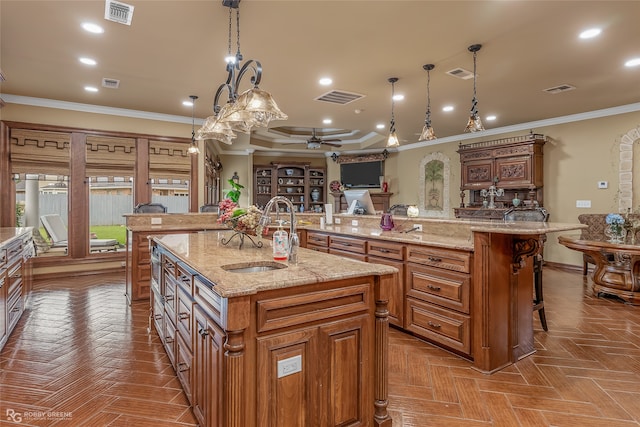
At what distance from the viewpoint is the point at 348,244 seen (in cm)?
366

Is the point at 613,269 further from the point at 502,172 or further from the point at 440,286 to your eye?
the point at 440,286

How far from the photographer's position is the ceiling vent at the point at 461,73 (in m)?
3.96

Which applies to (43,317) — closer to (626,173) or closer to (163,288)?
(163,288)

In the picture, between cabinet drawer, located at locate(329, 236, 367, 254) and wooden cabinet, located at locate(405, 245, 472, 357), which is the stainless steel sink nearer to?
wooden cabinet, located at locate(405, 245, 472, 357)

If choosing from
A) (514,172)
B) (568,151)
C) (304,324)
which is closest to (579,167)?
(568,151)

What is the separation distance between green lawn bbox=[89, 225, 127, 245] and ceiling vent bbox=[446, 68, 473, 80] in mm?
5489

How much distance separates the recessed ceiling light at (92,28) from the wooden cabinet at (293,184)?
6.77m

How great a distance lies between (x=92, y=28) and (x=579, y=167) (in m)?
7.32

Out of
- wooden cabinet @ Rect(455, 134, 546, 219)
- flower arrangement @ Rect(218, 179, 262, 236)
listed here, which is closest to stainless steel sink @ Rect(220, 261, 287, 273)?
flower arrangement @ Rect(218, 179, 262, 236)

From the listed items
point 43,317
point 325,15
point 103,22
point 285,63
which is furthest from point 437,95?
point 43,317

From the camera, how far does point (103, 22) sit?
9.70 feet

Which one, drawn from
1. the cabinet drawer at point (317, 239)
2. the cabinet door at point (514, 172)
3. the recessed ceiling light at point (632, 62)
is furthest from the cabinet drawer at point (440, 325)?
the cabinet door at point (514, 172)

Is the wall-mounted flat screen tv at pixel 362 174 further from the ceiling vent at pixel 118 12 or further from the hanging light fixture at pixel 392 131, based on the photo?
the ceiling vent at pixel 118 12

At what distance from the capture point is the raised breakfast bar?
1.42 metres
